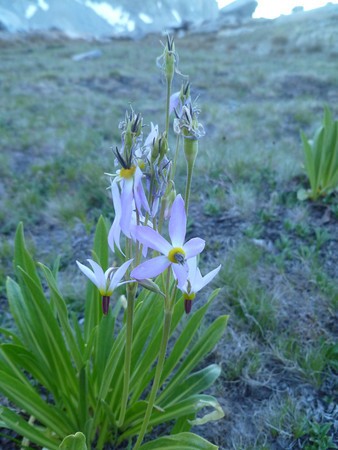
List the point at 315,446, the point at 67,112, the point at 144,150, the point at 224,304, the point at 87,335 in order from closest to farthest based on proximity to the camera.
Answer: the point at 144,150, the point at 315,446, the point at 87,335, the point at 224,304, the point at 67,112

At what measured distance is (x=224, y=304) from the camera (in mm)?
2133

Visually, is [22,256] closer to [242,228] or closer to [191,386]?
[191,386]

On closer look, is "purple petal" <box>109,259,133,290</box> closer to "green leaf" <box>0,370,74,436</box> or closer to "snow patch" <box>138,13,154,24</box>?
"green leaf" <box>0,370,74,436</box>

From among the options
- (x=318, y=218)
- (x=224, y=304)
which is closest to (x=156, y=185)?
(x=224, y=304)

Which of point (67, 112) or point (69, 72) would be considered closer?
point (67, 112)

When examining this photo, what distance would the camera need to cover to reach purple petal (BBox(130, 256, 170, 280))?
0.81m

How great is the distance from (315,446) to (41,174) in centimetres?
322

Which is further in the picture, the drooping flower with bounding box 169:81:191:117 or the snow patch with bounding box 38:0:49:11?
the snow patch with bounding box 38:0:49:11

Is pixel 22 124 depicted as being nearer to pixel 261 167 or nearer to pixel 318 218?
pixel 261 167

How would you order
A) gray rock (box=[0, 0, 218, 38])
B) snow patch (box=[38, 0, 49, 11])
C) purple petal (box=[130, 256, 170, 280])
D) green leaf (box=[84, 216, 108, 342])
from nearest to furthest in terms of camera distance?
1. purple petal (box=[130, 256, 170, 280])
2. green leaf (box=[84, 216, 108, 342])
3. gray rock (box=[0, 0, 218, 38])
4. snow patch (box=[38, 0, 49, 11])

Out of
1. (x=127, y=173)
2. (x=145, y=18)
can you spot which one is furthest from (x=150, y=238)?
(x=145, y=18)

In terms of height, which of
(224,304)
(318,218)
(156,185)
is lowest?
(224,304)

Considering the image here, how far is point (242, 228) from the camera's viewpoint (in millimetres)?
2861

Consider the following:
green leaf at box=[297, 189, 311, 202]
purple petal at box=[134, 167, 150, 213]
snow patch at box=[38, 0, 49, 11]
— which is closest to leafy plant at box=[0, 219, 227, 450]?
purple petal at box=[134, 167, 150, 213]
